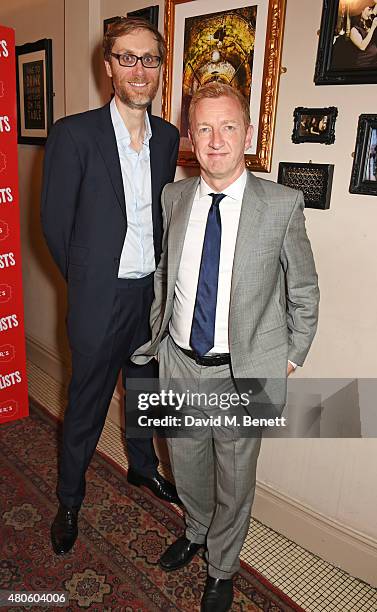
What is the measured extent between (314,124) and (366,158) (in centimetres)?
23

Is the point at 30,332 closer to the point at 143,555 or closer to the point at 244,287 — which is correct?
the point at 143,555

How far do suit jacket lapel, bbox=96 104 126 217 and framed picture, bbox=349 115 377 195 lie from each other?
81 cm

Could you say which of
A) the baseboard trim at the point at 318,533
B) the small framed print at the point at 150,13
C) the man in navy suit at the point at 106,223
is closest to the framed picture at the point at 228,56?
the small framed print at the point at 150,13

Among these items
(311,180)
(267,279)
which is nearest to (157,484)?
(267,279)

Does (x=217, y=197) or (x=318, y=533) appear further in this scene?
(x=318, y=533)

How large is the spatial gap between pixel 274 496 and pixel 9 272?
176 centimetres

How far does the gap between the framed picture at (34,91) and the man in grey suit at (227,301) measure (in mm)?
1769

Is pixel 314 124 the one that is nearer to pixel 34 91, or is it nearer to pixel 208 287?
pixel 208 287

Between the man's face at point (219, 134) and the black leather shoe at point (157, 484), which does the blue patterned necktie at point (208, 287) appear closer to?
the man's face at point (219, 134)

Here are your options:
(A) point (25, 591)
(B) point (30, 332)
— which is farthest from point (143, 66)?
(B) point (30, 332)

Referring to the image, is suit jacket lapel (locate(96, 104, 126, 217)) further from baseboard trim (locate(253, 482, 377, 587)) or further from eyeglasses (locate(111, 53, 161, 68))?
baseboard trim (locate(253, 482, 377, 587))

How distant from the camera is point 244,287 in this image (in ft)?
5.03

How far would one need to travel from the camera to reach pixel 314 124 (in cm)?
181

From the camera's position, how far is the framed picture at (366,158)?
1.67 metres
